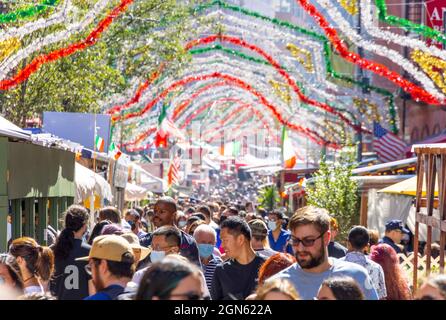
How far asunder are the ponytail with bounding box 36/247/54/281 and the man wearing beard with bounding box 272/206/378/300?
7.20ft

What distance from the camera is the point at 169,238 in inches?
400

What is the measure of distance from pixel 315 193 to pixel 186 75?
2053 cm

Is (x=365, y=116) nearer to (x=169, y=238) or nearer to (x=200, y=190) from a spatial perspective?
(x=169, y=238)

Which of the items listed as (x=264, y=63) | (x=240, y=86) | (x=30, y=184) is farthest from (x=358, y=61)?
(x=240, y=86)

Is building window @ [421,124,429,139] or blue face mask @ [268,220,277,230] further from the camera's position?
building window @ [421,124,429,139]

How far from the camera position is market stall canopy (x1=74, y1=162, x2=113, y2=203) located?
72.6 ft

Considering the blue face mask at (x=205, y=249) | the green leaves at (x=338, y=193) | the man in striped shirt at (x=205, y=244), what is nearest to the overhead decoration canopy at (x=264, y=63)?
the green leaves at (x=338, y=193)

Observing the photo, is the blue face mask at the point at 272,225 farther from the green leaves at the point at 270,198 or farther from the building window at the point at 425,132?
the green leaves at the point at 270,198

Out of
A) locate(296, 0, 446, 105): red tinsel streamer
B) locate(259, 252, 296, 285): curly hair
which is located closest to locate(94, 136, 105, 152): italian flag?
locate(296, 0, 446, 105): red tinsel streamer

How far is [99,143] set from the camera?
25.1m

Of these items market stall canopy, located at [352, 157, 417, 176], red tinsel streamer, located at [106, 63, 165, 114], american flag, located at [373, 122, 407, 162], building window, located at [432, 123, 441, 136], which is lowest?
market stall canopy, located at [352, 157, 417, 176]

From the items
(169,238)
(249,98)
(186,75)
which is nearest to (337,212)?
(169,238)

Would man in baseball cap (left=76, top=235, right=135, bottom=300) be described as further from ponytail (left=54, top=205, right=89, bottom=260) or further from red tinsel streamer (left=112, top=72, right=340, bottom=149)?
red tinsel streamer (left=112, top=72, right=340, bottom=149)

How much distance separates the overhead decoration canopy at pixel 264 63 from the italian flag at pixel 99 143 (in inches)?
73.4
